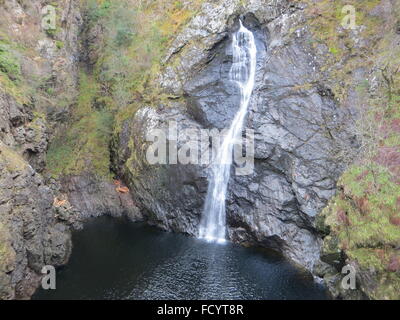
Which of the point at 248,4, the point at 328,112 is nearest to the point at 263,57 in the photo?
the point at 248,4

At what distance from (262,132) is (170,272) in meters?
12.9

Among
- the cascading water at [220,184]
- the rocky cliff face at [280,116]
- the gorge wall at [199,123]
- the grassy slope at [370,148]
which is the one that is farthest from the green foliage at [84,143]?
the grassy slope at [370,148]

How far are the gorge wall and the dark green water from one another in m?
1.49

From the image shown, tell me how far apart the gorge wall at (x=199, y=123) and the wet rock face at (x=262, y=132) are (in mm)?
105

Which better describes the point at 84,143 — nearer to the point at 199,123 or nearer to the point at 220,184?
the point at 199,123

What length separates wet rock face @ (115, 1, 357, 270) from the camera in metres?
27.1

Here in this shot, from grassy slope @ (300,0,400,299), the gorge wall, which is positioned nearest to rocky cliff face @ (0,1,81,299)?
the gorge wall

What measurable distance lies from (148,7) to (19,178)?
26218 millimetres

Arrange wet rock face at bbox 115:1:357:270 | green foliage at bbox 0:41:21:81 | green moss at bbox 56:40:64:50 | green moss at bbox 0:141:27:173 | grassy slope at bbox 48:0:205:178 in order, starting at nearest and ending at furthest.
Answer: green moss at bbox 0:141:27:173, wet rock face at bbox 115:1:357:270, green foliage at bbox 0:41:21:81, grassy slope at bbox 48:0:205:178, green moss at bbox 56:40:64:50

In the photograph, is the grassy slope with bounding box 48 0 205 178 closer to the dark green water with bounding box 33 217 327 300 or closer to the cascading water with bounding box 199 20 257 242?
the cascading water with bounding box 199 20 257 242

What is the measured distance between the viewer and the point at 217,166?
31109mm
